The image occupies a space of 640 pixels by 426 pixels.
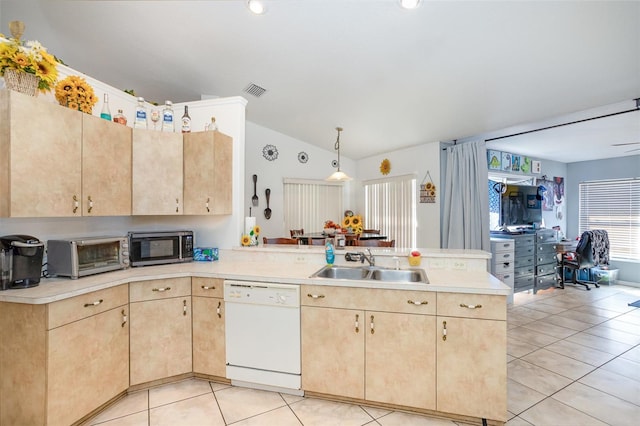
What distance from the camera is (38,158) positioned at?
1.91 m

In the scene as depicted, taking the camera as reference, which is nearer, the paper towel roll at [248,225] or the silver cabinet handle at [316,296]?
the silver cabinet handle at [316,296]

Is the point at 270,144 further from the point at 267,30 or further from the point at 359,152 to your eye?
the point at 267,30

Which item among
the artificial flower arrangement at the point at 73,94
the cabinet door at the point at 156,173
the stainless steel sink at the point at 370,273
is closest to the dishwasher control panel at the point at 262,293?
the stainless steel sink at the point at 370,273

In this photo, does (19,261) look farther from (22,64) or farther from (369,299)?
(369,299)

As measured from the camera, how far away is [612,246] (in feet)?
19.3

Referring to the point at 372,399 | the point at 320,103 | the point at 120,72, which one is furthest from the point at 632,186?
the point at 120,72

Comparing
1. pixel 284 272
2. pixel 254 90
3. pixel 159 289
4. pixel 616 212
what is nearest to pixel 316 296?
pixel 284 272

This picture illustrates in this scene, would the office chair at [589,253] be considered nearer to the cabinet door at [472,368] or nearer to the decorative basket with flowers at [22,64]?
the cabinet door at [472,368]

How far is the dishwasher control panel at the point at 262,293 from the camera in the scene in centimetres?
217

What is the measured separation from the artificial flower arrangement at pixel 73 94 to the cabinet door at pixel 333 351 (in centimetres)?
220

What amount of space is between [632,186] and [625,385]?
5.18 meters

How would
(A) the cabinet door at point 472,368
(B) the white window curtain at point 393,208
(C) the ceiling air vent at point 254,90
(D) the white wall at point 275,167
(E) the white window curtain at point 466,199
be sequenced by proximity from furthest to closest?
(D) the white wall at point 275,167, (B) the white window curtain at point 393,208, (E) the white window curtain at point 466,199, (C) the ceiling air vent at point 254,90, (A) the cabinet door at point 472,368

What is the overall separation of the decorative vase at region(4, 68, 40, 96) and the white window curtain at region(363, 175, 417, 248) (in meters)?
4.72

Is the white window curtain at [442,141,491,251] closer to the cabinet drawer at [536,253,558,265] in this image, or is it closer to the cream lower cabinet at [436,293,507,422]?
the cabinet drawer at [536,253,558,265]
